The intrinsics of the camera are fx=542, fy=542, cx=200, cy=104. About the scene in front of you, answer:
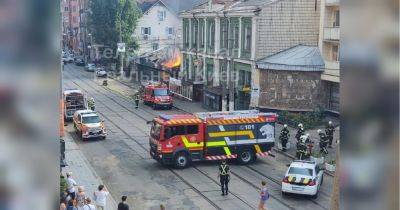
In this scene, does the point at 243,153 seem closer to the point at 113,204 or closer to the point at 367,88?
the point at 113,204

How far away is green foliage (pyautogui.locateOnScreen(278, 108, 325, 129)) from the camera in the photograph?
3640cm

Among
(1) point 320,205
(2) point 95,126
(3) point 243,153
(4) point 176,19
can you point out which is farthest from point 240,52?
(4) point 176,19

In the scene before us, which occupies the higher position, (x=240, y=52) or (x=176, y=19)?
(x=176, y=19)

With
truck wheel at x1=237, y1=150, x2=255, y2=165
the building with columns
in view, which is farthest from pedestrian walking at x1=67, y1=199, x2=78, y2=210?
the building with columns

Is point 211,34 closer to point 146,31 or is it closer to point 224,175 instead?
point 146,31

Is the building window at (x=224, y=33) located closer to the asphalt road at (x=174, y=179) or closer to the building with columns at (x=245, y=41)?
the building with columns at (x=245, y=41)

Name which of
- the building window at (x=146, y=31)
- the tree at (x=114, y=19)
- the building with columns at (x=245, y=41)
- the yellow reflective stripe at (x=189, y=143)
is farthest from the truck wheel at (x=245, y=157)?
the building window at (x=146, y=31)

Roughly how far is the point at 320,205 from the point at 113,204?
758 cm

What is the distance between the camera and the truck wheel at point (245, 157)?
84.0ft

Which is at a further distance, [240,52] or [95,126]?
[240,52]

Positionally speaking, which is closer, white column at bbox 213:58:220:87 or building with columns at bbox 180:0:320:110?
building with columns at bbox 180:0:320:110

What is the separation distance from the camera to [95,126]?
31438mm

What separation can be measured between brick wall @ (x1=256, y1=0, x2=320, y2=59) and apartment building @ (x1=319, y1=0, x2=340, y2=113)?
2.35m

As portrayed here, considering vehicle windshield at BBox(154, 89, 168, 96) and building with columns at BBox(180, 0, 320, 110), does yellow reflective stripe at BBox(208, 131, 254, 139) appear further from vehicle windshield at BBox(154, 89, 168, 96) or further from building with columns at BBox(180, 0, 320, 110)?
vehicle windshield at BBox(154, 89, 168, 96)
